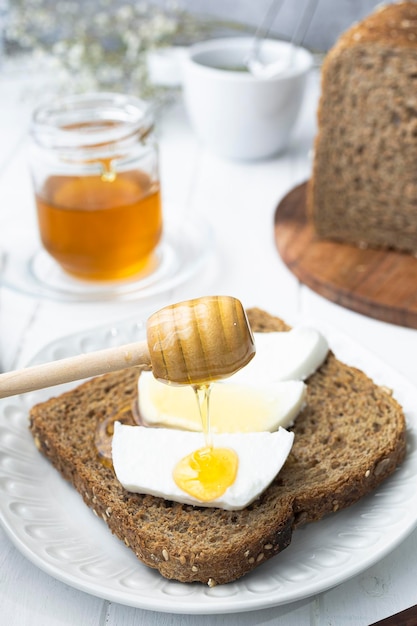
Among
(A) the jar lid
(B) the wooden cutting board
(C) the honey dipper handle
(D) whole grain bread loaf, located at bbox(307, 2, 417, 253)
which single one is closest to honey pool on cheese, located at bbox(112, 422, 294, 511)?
(C) the honey dipper handle

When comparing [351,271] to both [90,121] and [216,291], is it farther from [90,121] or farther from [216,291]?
[90,121]

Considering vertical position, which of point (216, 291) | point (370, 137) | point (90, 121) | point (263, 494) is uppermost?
point (370, 137)

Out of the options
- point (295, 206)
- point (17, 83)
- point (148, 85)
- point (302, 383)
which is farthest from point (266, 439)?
point (17, 83)

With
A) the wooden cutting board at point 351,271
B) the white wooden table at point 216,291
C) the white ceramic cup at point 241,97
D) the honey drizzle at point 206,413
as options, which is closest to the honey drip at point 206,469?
the honey drizzle at point 206,413

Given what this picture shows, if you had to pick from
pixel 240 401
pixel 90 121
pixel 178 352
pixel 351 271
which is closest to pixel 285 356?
pixel 240 401

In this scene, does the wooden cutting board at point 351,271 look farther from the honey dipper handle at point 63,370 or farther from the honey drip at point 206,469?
the honey dipper handle at point 63,370

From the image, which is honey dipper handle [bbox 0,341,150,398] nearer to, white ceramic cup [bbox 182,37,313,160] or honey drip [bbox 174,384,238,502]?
honey drip [bbox 174,384,238,502]

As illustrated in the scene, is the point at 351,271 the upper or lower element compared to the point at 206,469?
lower
